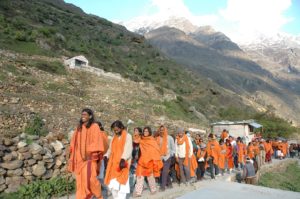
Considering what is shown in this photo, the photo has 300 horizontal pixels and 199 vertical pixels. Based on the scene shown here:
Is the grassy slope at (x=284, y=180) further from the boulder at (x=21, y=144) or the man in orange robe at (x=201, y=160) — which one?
the boulder at (x=21, y=144)

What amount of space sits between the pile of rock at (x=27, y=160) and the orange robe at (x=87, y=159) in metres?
2.87

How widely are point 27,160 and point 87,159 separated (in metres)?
3.28

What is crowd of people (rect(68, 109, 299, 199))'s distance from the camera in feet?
19.4

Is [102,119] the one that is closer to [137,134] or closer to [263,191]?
[137,134]

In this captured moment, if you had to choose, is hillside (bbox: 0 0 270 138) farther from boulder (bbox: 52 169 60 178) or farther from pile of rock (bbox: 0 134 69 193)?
boulder (bbox: 52 169 60 178)

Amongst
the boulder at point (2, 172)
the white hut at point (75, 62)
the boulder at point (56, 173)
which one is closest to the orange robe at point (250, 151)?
the boulder at point (56, 173)

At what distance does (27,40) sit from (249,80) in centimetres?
11483

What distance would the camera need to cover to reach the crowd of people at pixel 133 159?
590cm

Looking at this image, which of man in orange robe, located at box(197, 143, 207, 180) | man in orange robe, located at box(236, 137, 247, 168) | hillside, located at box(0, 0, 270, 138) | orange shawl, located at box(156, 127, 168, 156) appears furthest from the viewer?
hillside, located at box(0, 0, 270, 138)

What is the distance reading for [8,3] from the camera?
48.2 m

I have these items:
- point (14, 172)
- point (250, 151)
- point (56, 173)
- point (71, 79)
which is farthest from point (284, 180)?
point (71, 79)

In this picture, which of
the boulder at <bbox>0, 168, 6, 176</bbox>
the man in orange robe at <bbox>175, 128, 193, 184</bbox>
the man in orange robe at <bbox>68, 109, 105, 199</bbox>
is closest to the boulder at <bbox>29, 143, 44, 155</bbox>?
the boulder at <bbox>0, 168, 6, 176</bbox>

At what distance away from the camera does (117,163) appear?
→ 6.88 metres

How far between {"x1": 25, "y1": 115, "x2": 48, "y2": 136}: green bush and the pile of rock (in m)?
2.99
